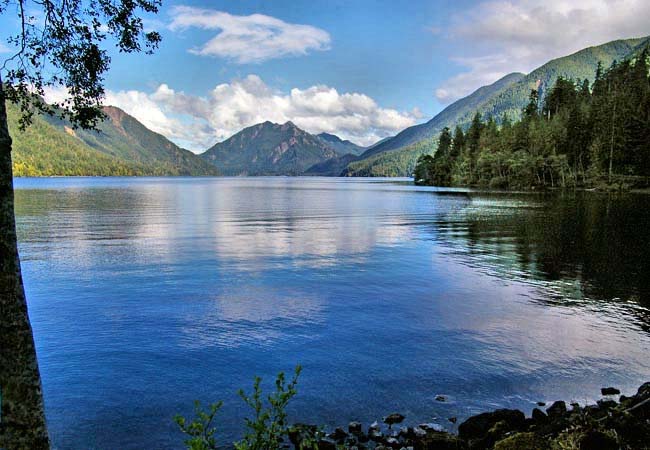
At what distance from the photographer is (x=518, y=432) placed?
31.4 ft

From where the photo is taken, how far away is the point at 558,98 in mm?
176625

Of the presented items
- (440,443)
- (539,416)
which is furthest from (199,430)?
(539,416)

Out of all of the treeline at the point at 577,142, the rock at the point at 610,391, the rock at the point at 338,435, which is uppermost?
the treeline at the point at 577,142

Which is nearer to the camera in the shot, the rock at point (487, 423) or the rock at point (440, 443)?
the rock at point (440, 443)

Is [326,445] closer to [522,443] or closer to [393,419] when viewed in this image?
[393,419]

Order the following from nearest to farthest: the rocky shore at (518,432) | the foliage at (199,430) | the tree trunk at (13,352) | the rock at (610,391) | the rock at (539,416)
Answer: the foliage at (199,430) < the tree trunk at (13,352) < the rocky shore at (518,432) < the rock at (539,416) < the rock at (610,391)

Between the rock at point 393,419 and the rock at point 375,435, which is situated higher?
the rock at point 375,435

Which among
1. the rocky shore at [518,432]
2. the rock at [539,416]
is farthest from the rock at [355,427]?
the rock at [539,416]

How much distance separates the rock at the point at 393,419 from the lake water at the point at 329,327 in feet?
1.58

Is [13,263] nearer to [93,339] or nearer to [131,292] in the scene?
[93,339]

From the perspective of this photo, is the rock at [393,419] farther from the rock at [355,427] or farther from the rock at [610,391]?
the rock at [610,391]

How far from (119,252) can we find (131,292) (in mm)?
14561

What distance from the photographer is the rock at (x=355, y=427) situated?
451 inches

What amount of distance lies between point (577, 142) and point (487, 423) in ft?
463
